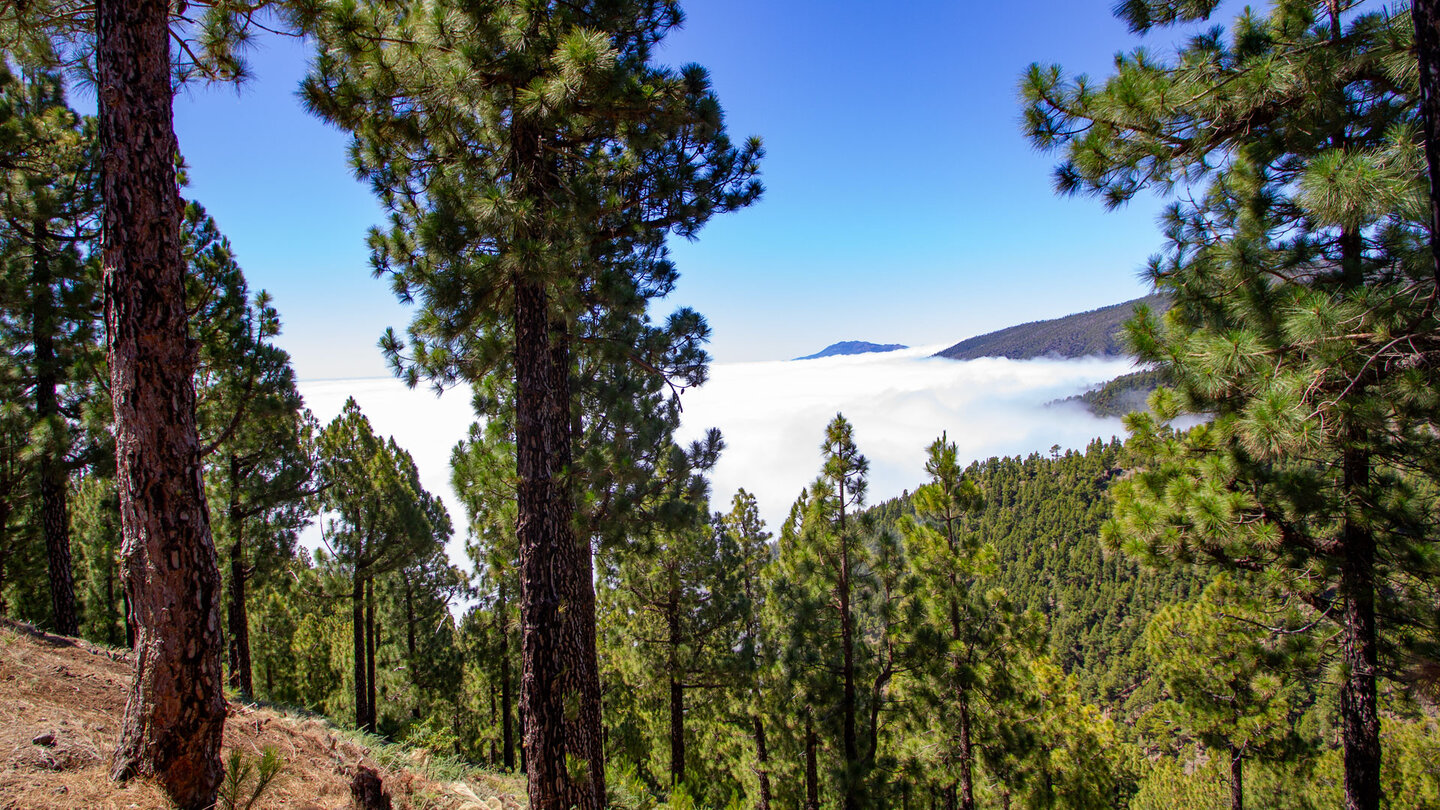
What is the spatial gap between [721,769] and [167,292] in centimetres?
Result: 2025

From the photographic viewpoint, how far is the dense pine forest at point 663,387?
370cm

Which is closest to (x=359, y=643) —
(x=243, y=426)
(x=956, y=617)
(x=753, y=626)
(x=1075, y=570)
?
(x=243, y=426)

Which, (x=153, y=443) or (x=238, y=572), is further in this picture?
(x=238, y=572)

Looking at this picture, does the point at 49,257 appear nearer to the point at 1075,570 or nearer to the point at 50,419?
the point at 50,419

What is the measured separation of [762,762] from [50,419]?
49.8 feet

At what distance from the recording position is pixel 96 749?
144 inches

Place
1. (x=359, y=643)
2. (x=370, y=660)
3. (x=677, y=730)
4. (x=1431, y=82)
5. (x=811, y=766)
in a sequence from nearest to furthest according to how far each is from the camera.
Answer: (x=1431, y=82) → (x=811, y=766) → (x=677, y=730) → (x=359, y=643) → (x=370, y=660)

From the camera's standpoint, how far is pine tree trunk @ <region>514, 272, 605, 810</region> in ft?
15.1

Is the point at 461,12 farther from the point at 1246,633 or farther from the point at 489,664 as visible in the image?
the point at 489,664

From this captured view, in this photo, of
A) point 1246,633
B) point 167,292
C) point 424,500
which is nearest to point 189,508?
point 167,292

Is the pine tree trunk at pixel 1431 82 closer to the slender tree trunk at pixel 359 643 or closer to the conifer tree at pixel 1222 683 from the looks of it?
the conifer tree at pixel 1222 683

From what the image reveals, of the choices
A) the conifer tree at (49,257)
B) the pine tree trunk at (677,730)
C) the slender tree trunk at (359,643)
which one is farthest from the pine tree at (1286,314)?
the slender tree trunk at (359,643)

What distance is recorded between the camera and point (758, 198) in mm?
6188

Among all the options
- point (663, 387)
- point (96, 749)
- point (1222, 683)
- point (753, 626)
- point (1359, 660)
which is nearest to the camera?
point (96, 749)
